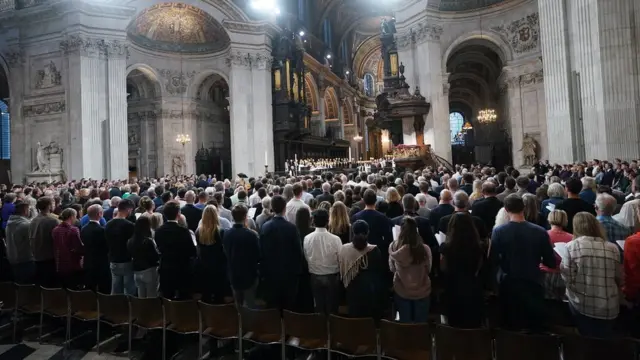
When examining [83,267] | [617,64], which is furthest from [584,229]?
[617,64]

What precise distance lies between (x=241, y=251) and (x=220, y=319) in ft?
2.53

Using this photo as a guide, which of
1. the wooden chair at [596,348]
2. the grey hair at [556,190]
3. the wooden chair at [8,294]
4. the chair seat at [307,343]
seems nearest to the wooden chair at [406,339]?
the chair seat at [307,343]

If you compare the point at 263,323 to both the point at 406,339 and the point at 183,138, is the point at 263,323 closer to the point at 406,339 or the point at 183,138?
the point at 406,339

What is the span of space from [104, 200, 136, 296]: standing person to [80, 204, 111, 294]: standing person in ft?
0.79

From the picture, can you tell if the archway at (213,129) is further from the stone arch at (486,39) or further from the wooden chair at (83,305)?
the wooden chair at (83,305)

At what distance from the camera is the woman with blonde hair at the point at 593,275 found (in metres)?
3.40

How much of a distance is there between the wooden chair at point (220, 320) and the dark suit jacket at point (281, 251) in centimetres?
62

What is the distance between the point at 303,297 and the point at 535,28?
22.4m

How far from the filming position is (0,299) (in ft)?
19.0

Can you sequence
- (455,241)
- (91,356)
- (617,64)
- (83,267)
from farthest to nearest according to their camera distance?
(617,64) < (83,267) < (91,356) < (455,241)

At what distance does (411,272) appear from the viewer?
3984 mm

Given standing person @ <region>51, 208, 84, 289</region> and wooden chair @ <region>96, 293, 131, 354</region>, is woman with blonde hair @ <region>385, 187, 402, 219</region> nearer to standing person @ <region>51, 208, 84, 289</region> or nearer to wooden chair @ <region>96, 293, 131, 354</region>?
wooden chair @ <region>96, 293, 131, 354</region>

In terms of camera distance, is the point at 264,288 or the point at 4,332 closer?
the point at 264,288

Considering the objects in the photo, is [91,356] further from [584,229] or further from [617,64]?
[617,64]
